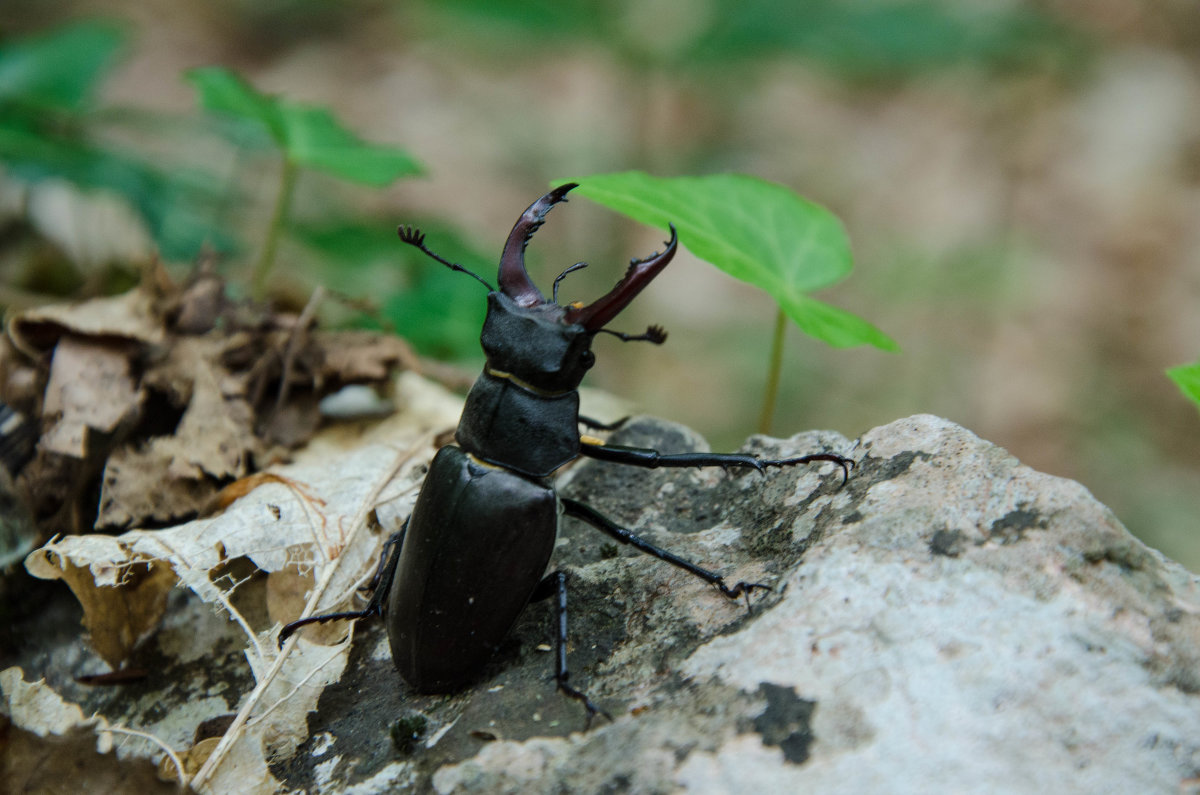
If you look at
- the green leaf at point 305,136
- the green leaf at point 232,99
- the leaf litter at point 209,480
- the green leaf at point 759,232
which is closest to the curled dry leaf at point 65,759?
the leaf litter at point 209,480

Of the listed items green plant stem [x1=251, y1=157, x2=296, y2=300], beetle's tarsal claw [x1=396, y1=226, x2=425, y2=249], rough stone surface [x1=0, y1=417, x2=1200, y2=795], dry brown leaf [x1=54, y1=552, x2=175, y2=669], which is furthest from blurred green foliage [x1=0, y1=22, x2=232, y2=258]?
rough stone surface [x1=0, y1=417, x2=1200, y2=795]

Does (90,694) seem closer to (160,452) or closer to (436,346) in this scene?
(160,452)

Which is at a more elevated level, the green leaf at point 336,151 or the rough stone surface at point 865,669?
the green leaf at point 336,151

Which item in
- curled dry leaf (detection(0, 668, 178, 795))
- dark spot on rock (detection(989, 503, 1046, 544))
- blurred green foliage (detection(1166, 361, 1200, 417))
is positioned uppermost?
blurred green foliage (detection(1166, 361, 1200, 417))

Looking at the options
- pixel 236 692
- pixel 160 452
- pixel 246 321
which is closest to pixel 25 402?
pixel 160 452

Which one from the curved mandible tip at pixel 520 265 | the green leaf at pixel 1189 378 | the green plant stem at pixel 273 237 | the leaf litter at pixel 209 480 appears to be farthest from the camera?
the green plant stem at pixel 273 237

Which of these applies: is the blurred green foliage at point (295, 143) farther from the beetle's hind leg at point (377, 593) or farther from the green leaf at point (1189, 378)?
the green leaf at point (1189, 378)

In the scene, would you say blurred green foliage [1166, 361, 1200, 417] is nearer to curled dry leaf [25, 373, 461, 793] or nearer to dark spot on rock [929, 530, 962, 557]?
dark spot on rock [929, 530, 962, 557]
